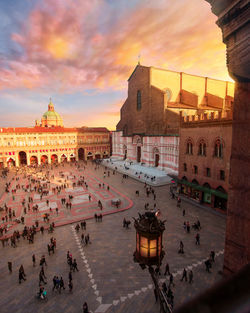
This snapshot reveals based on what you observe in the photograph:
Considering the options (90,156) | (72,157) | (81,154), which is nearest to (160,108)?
(90,156)

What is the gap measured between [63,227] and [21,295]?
7.44m

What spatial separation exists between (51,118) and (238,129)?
272ft

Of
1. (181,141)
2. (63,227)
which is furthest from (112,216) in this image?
(181,141)

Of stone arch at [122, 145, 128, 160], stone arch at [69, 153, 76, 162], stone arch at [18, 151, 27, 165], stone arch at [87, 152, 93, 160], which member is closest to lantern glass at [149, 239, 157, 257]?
stone arch at [122, 145, 128, 160]

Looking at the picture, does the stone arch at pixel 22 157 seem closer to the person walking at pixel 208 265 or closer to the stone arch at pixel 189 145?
the stone arch at pixel 189 145

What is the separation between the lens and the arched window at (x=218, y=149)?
18.7 metres

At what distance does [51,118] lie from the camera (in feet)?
263

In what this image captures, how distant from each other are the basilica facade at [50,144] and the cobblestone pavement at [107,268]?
1585 inches

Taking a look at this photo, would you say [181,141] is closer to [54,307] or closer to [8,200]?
[54,307]

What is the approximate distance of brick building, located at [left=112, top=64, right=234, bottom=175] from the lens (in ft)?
124

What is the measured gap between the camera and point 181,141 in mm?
23891

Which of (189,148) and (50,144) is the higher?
(189,148)

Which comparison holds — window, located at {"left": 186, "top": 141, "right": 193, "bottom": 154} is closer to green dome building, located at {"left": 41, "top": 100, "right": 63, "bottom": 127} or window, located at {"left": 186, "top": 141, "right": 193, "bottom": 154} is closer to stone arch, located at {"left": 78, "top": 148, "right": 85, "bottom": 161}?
stone arch, located at {"left": 78, "top": 148, "right": 85, "bottom": 161}

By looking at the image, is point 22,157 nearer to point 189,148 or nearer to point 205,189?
point 189,148
